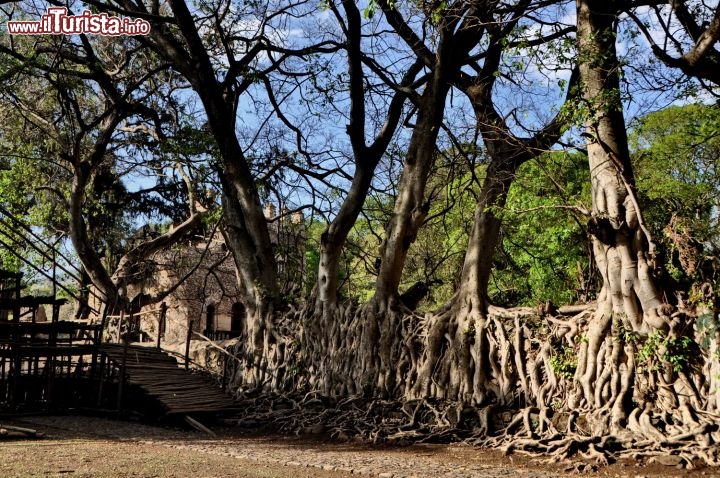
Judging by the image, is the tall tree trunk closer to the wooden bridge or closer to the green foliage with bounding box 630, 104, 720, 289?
the green foliage with bounding box 630, 104, 720, 289

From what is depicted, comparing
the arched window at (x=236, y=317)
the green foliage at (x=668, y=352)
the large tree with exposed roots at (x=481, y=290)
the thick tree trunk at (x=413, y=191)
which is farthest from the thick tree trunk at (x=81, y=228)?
the arched window at (x=236, y=317)

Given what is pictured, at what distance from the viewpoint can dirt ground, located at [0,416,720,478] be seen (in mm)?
7672

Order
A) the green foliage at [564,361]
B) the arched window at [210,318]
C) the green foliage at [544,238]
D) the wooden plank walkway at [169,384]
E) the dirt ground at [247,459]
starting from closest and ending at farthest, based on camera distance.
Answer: the dirt ground at [247,459] < the green foliage at [564,361] < the wooden plank walkway at [169,384] < the green foliage at [544,238] < the arched window at [210,318]

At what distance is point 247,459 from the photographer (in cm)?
897

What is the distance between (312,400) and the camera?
13.2m

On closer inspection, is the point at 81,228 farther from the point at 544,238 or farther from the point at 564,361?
the point at 564,361

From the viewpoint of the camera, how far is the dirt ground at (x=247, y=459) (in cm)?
767

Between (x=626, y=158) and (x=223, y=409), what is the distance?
8068 mm

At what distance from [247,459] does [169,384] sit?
5.11 meters

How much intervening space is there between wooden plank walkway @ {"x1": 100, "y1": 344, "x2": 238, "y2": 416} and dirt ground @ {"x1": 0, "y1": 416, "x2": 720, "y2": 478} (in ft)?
5.02

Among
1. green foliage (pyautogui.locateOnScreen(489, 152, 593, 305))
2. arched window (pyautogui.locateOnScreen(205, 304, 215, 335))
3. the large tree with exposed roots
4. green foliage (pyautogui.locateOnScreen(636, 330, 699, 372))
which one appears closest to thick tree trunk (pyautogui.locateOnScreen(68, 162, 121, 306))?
the large tree with exposed roots

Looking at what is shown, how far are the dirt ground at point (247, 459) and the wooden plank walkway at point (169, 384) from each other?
Result: 5.02ft

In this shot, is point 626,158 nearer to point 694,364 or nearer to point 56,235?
point 694,364

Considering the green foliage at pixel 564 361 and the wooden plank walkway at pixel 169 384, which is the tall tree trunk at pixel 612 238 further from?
the wooden plank walkway at pixel 169 384
